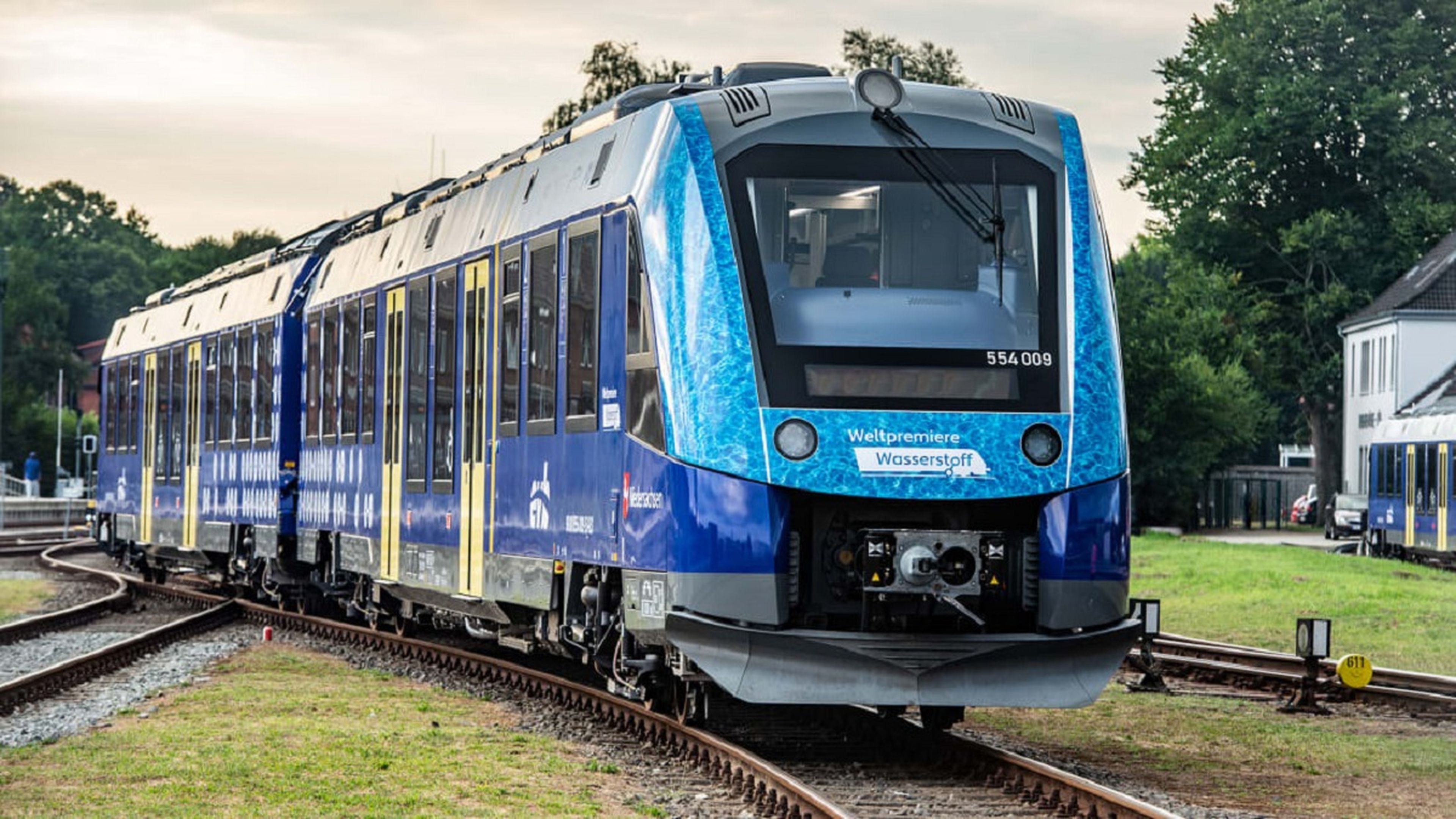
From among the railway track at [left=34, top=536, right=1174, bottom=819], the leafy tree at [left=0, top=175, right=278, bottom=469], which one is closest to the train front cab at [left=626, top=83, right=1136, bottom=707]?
the railway track at [left=34, top=536, right=1174, bottom=819]

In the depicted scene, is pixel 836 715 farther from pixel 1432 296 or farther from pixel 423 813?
pixel 1432 296

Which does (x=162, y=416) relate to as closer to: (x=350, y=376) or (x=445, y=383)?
(x=350, y=376)

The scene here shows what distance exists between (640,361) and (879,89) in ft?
6.55

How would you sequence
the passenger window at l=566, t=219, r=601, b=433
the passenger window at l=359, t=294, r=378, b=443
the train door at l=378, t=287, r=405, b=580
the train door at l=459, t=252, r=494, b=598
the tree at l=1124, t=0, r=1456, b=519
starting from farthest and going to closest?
1. the tree at l=1124, t=0, r=1456, b=519
2. the passenger window at l=359, t=294, r=378, b=443
3. the train door at l=378, t=287, r=405, b=580
4. the train door at l=459, t=252, r=494, b=598
5. the passenger window at l=566, t=219, r=601, b=433

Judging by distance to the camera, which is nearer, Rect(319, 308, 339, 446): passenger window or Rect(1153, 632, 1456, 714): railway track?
Rect(1153, 632, 1456, 714): railway track

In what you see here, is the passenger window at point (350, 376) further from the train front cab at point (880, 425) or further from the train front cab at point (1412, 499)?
the train front cab at point (1412, 499)

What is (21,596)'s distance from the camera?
3250 centimetres

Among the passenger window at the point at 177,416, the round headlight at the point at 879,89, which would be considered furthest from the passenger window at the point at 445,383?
the passenger window at the point at 177,416

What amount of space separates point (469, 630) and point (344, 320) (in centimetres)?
433

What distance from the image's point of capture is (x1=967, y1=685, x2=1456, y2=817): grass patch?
41.1 ft

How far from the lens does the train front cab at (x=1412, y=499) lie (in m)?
44.0

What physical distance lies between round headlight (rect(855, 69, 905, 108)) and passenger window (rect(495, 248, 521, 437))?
3.56 meters

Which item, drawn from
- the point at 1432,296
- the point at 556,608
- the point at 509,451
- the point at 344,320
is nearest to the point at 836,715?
the point at 556,608

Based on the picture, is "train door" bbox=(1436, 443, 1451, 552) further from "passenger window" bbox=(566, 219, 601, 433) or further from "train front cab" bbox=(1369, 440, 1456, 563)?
"passenger window" bbox=(566, 219, 601, 433)
